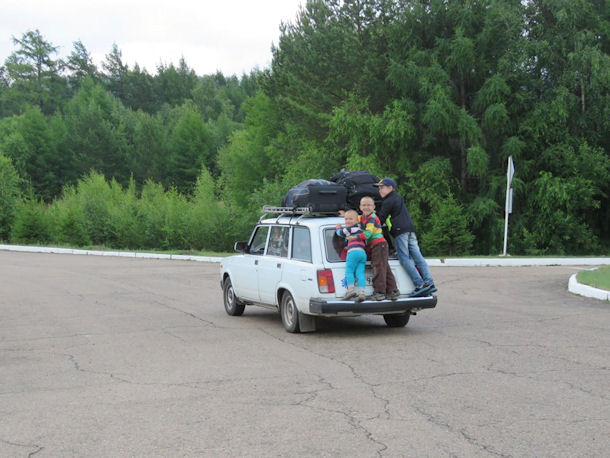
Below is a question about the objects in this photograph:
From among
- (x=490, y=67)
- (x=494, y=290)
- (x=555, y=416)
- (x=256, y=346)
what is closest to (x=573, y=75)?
(x=490, y=67)

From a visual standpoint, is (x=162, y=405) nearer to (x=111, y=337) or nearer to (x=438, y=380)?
(x=438, y=380)

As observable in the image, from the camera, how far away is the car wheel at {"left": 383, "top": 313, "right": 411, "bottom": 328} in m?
11.2

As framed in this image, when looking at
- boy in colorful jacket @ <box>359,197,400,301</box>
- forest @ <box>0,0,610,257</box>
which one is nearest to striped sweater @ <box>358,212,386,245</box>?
boy in colorful jacket @ <box>359,197,400,301</box>

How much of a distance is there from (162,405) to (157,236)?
126ft

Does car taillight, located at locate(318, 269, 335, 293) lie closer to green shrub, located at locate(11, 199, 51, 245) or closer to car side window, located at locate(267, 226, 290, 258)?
car side window, located at locate(267, 226, 290, 258)

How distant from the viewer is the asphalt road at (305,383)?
Result: 5.29 metres

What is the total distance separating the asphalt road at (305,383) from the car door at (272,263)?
0.57 meters

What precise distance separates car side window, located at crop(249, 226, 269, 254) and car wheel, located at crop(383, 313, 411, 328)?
2.27m

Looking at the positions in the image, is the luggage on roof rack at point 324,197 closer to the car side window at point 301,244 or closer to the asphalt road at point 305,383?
the car side window at point 301,244

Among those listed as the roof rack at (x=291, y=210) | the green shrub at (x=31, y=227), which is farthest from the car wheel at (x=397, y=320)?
the green shrub at (x=31, y=227)

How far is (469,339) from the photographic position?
9891 millimetres

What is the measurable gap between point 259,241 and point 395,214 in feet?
8.19

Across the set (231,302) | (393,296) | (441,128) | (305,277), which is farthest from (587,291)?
(441,128)

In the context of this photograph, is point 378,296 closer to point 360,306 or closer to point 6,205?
point 360,306
